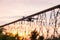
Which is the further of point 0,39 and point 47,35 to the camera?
point 0,39

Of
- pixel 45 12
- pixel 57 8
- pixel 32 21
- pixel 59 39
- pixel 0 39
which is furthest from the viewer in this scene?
pixel 32 21

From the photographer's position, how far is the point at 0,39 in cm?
308

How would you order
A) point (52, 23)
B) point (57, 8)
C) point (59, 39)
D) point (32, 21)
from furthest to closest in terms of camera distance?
point (32, 21) < point (52, 23) < point (57, 8) < point (59, 39)

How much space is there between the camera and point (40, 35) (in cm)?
262

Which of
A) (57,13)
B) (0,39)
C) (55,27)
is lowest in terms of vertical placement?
(0,39)

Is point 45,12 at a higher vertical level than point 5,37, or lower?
higher

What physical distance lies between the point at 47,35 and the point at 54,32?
0.61ft

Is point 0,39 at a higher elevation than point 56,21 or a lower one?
lower

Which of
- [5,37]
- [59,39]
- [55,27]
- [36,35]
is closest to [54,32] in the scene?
[55,27]

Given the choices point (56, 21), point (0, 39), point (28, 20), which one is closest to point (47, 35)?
point (56, 21)

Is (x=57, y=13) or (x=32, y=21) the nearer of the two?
(x=57, y=13)

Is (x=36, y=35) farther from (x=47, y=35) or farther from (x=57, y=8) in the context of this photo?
(x=57, y=8)

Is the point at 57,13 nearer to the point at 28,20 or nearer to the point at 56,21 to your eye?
the point at 56,21

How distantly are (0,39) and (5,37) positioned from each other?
0.25ft
